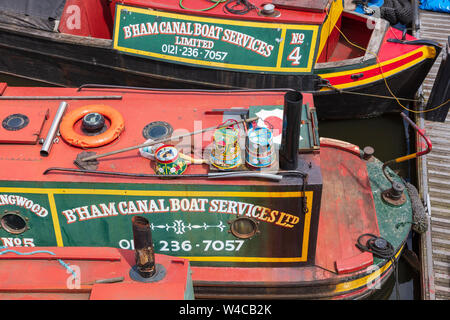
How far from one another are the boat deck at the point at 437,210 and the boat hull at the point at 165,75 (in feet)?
3.81

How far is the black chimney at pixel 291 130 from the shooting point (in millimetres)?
6098

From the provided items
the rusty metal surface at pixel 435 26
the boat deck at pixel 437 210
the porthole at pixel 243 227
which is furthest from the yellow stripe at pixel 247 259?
the rusty metal surface at pixel 435 26

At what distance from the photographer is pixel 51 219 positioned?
7332mm

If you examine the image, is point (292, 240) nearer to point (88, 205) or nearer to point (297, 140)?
point (297, 140)

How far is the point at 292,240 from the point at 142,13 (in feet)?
19.8

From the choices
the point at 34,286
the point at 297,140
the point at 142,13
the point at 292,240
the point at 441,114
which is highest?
the point at 142,13

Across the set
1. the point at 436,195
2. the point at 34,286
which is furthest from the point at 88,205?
the point at 436,195

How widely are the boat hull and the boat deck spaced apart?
116 cm

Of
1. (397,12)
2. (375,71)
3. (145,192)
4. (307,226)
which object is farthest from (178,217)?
(397,12)

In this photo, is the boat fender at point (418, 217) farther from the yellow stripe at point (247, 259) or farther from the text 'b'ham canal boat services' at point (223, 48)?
the text 'b'ham canal boat services' at point (223, 48)

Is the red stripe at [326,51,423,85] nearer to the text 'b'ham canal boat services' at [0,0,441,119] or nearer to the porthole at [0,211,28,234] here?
the text 'b'ham canal boat services' at [0,0,441,119]

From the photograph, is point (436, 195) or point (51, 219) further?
point (436, 195)

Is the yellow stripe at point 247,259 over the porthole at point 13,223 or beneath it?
beneath

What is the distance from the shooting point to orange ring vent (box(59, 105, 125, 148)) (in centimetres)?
722
